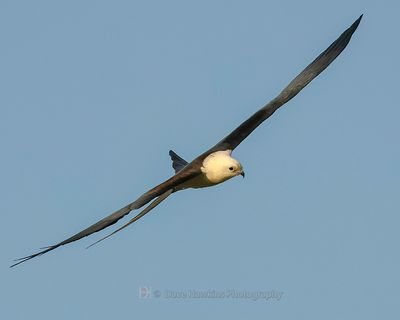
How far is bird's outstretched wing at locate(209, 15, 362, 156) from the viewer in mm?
17109

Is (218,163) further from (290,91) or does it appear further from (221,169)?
(290,91)

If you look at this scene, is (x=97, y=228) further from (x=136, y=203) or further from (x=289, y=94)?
(x=289, y=94)

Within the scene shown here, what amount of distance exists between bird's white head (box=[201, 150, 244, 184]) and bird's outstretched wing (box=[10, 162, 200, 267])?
0.18 meters

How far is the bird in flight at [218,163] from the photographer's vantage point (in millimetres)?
14305

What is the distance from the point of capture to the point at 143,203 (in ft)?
Answer: 48.4

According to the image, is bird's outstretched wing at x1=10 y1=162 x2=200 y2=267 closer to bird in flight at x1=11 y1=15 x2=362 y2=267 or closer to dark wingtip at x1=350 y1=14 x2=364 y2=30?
bird in flight at x1=11 y1=15 x2=362 y2=267

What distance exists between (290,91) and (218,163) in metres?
2.38

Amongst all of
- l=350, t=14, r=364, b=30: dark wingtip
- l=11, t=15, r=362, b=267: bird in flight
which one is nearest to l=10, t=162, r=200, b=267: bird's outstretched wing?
l=11, t=15, r=362, b=267: bird in flight

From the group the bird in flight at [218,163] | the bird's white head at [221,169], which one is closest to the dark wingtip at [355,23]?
the bird in flight at [218,163]

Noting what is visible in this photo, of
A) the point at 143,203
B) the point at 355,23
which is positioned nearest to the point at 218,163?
the point at 143,203

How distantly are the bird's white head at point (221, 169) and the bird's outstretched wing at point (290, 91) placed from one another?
1.94 ft

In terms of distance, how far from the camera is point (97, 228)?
554 inches

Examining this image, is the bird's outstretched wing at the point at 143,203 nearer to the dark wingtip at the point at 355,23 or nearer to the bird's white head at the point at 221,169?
the bird's white head at the point at 221,169

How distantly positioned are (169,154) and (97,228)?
551 centimetres
